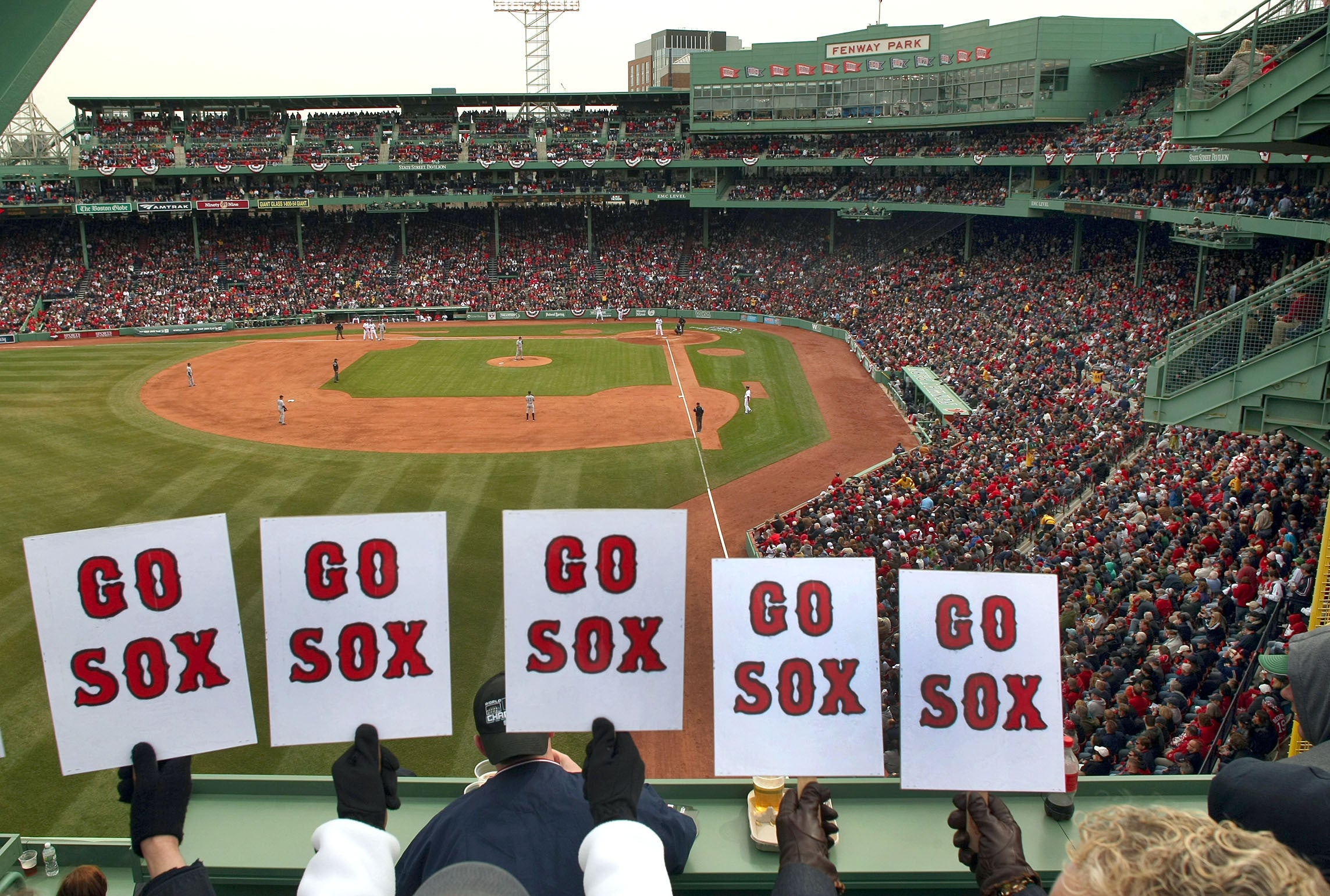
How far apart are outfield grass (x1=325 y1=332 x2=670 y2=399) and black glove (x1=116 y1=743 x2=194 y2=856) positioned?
34.1 metres

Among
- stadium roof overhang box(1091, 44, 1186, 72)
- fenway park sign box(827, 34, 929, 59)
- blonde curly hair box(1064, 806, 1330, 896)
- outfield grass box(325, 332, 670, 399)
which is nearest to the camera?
blonde curly hair box(1064, 806, 1330, 896)

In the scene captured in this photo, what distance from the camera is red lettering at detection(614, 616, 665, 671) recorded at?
15.0 feet

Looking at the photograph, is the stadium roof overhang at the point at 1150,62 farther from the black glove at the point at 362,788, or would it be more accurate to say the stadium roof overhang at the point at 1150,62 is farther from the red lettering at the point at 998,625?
the black glove at the point at 362,788

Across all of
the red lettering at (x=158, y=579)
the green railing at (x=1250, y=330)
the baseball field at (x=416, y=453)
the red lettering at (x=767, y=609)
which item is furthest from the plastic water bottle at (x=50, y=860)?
the green railing at (x=1250, y=330)

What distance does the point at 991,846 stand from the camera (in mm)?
3549

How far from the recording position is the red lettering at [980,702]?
173 inches

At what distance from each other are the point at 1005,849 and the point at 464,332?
52641mm

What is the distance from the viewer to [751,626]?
4.47 metres

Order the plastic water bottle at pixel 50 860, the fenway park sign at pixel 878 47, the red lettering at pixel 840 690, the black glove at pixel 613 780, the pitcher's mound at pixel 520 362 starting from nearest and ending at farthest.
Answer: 1. the black glove at pixel 613 780
2. the red lettering at pixel 840 690
3. the plastic water bottle at pixel 50 860
4. the pitcher's mound at pixel 520 362
5. the fenway park sign at pixel 878 47

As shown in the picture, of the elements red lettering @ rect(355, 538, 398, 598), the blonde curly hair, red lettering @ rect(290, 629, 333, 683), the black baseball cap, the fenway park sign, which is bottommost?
the black baseball cap

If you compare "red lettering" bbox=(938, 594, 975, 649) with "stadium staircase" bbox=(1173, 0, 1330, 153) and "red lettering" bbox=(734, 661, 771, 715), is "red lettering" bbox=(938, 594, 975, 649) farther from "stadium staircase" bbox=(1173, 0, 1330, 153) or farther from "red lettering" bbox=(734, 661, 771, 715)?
"stadium staircase" bbox=(1173, 0, 1330, 153)

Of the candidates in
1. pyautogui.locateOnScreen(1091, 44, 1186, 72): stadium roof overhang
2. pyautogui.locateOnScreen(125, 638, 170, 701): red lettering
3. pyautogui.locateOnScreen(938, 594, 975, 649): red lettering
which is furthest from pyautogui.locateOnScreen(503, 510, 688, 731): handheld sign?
pyautogui.locateOnScreen(1091, 44, 1186, 72): stadium roof overhang

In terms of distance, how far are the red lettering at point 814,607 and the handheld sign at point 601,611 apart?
0.55m

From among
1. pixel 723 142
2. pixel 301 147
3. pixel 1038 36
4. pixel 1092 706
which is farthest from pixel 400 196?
pixel 1092 706
